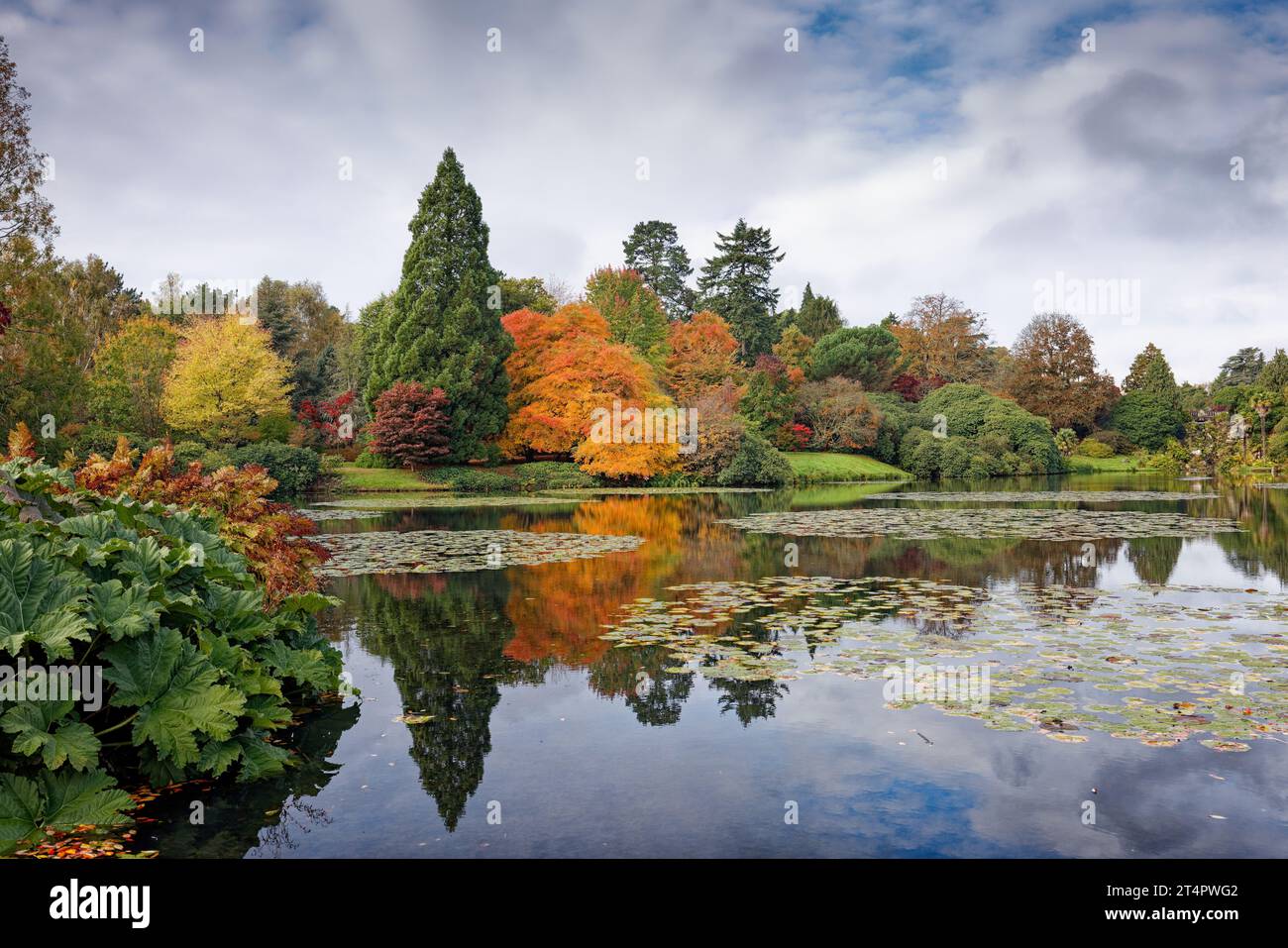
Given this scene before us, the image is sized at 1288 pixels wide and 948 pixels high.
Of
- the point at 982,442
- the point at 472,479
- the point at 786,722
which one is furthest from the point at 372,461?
the point at 786,722

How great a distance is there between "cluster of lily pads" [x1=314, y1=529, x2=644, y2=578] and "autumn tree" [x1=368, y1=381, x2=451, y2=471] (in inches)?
585

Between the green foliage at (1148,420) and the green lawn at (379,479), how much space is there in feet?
139

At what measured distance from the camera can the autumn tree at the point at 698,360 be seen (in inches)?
1544

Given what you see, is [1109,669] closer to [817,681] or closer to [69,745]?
[817,681]

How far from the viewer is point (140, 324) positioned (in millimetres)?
29797

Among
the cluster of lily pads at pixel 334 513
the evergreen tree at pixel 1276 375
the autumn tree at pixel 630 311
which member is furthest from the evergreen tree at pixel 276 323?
the evergreen tree at pixel 1276 375

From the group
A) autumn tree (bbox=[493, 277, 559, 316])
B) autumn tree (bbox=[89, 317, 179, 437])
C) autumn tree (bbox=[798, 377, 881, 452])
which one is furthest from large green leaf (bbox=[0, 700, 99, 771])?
autumn tree (bbox=[798, 377, 881, 452])

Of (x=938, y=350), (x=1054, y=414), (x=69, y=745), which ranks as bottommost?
(x=69, y=745)

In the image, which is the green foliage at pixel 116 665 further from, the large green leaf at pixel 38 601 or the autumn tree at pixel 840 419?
the autumn tree at pixel 840 419

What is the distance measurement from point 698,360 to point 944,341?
24.0 meters

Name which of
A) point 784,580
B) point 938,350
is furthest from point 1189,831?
point 938,350

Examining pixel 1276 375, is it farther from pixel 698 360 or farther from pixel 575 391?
pixel 575 391

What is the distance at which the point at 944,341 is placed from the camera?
185 ft
